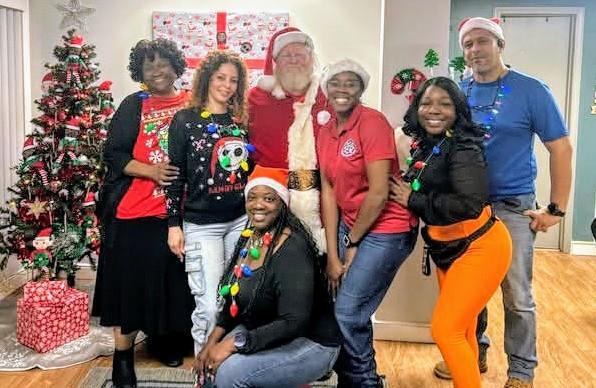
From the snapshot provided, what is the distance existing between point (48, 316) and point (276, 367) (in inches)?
70.7

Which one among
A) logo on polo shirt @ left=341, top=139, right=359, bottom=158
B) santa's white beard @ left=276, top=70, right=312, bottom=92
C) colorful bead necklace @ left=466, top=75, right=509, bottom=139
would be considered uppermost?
santa's white beard @ left=276, top=70, right=312, bottom=92

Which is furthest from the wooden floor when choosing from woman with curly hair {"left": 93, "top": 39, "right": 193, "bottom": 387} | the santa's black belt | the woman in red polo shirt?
the santa's black belt

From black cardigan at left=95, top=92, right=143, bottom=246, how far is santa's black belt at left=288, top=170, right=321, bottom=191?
0.74 m

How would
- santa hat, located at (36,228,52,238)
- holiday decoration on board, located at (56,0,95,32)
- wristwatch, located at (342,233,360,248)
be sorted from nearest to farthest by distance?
wristwatch, located at (342,233,360,248)
santa hat, located at (36,228,52,238)
holiday decoration on board, located at (56,0,95,32)

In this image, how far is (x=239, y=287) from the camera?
2.36 metres

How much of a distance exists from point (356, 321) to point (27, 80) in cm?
334

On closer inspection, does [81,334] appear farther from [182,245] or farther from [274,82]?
[274,82]

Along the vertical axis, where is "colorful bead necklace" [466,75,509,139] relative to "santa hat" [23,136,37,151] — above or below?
above

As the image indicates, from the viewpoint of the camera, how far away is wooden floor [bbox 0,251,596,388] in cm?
324

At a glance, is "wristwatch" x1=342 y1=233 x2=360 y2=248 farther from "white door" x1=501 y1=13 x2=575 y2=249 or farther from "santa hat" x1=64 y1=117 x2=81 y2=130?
"white door" x1=501 y1=13 x2=575 y2=249

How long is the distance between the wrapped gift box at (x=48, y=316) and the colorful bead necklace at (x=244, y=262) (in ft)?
4.92

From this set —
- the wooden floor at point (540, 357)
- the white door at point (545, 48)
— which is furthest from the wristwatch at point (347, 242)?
the white door at point (545, 48)

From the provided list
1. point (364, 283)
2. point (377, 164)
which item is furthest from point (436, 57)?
point (364, 283)

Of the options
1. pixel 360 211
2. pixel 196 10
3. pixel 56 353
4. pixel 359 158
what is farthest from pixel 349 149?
pixel 196 10
